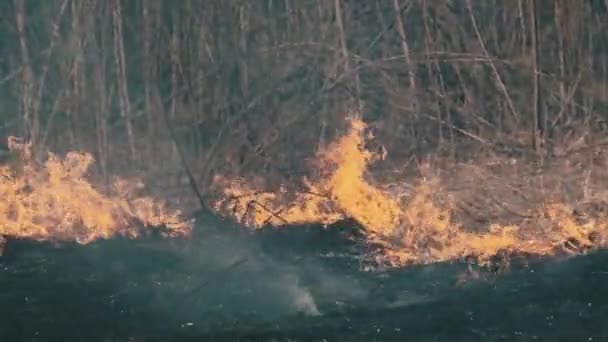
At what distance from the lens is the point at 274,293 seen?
11.2ft

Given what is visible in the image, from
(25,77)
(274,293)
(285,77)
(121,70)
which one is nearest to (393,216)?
(274,293)

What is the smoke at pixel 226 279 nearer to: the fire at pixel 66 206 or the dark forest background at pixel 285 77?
the fire at pixel 66 206

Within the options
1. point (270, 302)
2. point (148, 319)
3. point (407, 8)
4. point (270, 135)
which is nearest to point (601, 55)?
point (407, 8)

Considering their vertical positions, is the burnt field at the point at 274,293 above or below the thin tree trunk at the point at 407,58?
below

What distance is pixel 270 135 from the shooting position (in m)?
3.47

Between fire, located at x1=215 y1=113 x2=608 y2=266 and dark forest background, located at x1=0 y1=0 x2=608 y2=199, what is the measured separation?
104 mm

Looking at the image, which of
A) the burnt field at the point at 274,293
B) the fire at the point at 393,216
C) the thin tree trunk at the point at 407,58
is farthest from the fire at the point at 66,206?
Result: the thin tree trunk at the point at 407,58

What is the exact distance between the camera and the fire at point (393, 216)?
337 cm

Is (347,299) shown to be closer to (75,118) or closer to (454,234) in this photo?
(454,234)

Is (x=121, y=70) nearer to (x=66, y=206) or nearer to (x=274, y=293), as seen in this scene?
(x=66, y=206)

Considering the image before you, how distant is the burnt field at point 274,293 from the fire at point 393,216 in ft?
0.20

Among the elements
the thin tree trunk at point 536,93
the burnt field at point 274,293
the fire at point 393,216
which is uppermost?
the thin tree trunk at point 536,93

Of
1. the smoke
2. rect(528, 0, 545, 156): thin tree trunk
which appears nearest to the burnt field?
the smoke

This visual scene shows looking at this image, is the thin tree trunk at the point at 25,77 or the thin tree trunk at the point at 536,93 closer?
the thin tree trunk at the point at 536,93
